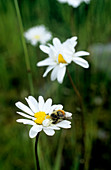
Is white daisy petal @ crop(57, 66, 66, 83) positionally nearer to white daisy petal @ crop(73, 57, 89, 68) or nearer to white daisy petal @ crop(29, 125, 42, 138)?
white daisy petal @ crop(73, 57, 89, 68)

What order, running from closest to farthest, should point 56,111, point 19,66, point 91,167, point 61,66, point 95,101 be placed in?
point 56,111 → point 61,66 → point 91,167 → point 95,101 → point 19,66

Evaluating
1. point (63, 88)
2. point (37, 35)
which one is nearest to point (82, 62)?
point (63, 88)

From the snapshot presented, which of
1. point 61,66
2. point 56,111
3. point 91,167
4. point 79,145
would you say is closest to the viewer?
point 56,111

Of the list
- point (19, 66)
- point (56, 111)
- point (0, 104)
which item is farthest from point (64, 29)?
point (56, 111)

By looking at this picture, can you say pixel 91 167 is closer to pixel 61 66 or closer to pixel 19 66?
pixel 61 66

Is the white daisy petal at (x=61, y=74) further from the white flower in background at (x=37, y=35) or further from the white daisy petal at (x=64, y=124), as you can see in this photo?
the white flower in background at (x=37, y=35)

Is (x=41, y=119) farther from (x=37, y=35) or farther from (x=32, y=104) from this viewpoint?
(x=37, y=35)

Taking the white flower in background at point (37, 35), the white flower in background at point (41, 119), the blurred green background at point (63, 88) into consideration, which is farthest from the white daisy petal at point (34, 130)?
the white flower in background at point (37, 35)
